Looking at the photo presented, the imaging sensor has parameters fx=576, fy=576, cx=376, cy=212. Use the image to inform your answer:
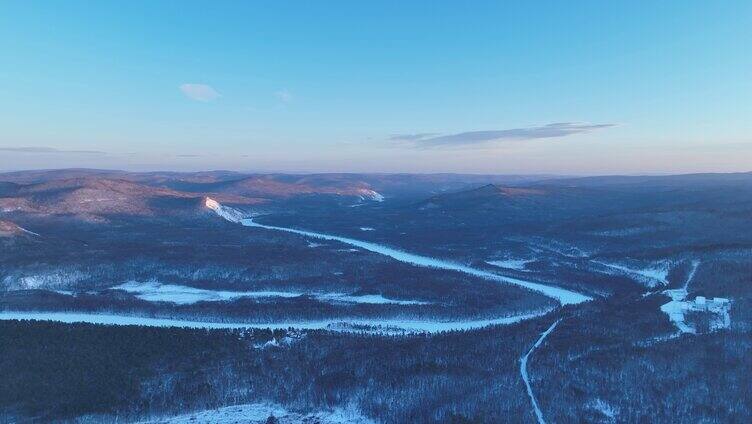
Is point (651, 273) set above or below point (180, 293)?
above

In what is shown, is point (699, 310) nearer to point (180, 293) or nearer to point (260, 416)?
point (260, 416)

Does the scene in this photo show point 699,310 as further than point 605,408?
Yes

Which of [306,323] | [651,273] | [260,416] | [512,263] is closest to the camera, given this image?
[260,416]

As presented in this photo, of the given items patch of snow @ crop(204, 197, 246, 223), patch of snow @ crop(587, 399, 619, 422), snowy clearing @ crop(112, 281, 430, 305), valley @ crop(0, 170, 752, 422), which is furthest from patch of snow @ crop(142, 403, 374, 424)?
patch of snow @ crop(204, 197, 246, 223)

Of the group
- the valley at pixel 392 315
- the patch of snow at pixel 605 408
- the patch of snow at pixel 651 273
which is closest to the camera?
the patch of snow at pixel 605 408

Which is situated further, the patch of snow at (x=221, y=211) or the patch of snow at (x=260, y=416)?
the patch of snow at (x=221, y=211)

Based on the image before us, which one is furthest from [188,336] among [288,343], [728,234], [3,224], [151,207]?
[151,207]

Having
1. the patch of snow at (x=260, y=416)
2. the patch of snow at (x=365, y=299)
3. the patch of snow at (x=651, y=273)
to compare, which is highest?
the patch of snow at (x=651, y=273)

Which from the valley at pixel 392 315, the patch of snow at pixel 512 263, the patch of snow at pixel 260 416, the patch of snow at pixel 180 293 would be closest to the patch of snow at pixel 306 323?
the valley at pixel 392 315

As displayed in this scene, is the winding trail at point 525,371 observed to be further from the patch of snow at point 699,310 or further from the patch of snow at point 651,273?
the patch of snow at point 651,273

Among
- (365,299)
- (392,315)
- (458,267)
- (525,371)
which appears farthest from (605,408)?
(458,267)

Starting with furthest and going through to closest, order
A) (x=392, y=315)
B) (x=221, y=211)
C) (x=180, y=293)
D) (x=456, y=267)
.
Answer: (x=221, y=211) < (x=456, y=267) < (x=180, y=293) < (x=392, y=315)
